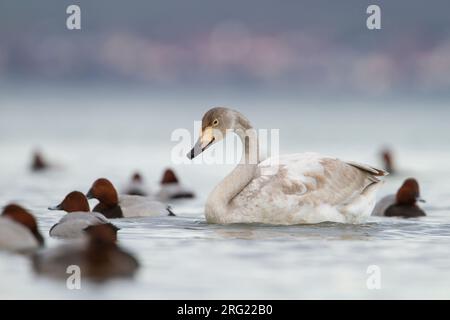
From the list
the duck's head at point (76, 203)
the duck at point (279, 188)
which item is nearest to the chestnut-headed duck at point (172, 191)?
the duck's head at point (76, 203)

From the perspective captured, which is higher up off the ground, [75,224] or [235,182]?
[235,182]

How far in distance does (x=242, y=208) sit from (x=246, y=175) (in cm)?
40

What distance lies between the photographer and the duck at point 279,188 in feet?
37.1

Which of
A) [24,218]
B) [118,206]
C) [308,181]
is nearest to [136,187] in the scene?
[118,206]

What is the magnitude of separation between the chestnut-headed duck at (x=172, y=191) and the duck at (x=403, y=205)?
8.01 ft

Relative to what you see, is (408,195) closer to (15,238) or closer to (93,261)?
(15,238)

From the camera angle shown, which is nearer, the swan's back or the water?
the water

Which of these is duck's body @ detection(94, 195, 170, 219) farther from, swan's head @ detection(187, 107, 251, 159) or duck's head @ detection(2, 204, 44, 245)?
duck's head @ detection(2, 204, 44, 245)

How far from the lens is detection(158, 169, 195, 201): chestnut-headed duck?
14.3 meters

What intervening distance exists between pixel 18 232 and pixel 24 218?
0.17 m

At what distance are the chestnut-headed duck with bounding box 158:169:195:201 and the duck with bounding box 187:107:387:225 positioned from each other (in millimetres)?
2678

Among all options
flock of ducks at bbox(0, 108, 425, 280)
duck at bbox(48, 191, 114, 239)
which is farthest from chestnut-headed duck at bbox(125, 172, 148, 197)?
duck at bbox(48, 191, 114, 239)

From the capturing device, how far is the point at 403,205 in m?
12.9

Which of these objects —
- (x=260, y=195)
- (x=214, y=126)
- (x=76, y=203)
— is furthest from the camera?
(x=76, y=203)
